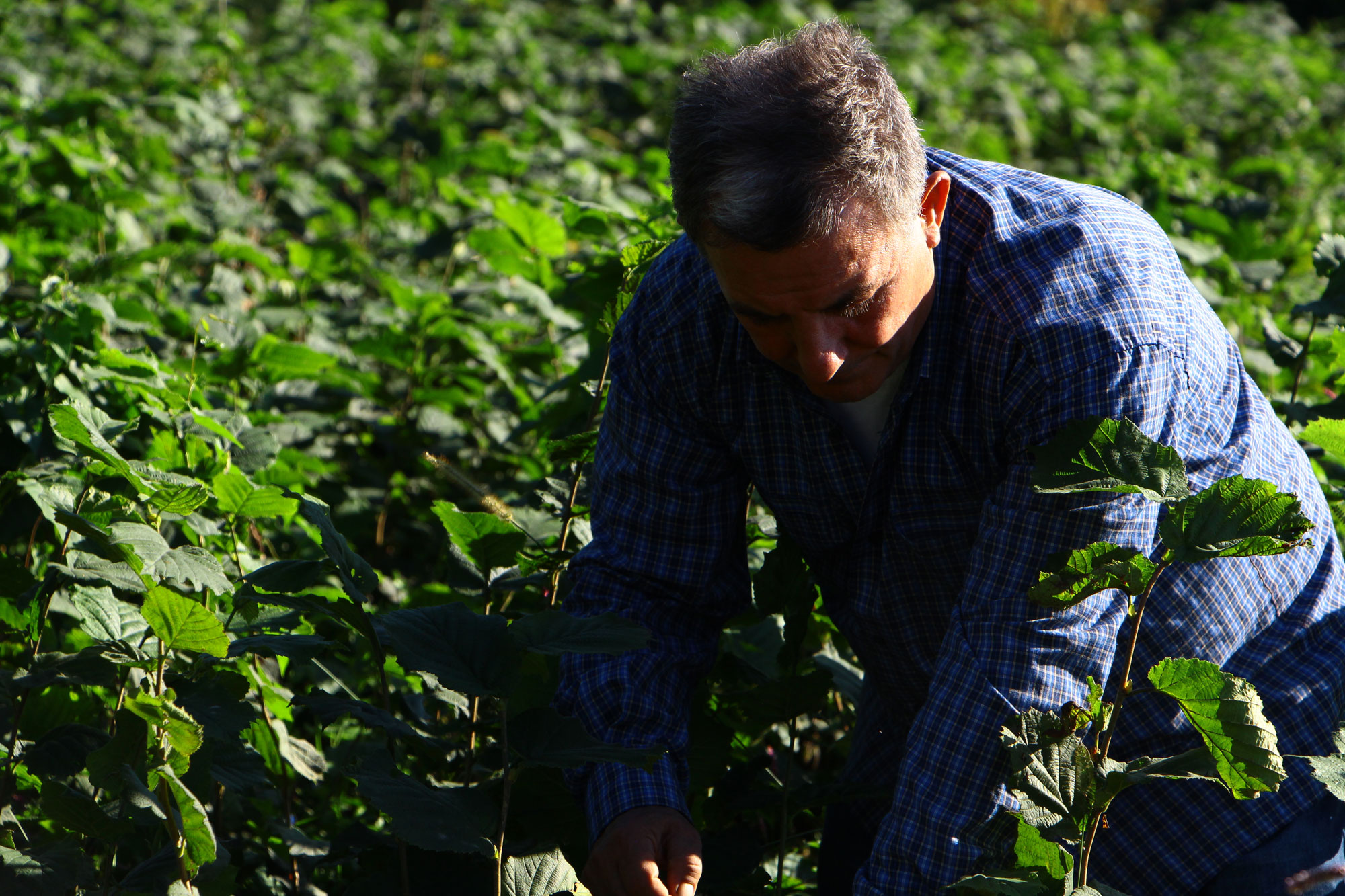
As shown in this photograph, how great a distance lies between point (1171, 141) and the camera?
6.91 metres

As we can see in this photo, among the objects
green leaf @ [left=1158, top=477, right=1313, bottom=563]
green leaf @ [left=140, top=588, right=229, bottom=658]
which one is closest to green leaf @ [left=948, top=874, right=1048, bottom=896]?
green leaf @ [left=1158, top=477, right=1313, bottom=563]

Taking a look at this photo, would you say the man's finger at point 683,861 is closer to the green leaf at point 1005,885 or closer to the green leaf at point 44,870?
the green leaf at point 1005,885

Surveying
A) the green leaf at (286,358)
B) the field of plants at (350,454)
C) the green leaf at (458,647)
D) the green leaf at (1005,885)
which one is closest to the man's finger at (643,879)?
the field of plants at (350,454)

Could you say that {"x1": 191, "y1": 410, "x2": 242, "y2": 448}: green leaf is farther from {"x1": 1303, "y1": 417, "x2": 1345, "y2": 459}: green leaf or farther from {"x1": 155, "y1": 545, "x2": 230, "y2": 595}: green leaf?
{"x1": 1303, "y1": 417, "x2": 1345, "y2": 459}: green leaf

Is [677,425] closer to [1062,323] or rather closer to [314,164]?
[1062,323]

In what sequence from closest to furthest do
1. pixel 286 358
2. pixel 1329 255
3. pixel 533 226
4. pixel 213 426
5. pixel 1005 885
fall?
pixel 1005 885 < pixel 213 426 < pixel 1329 255 < pixel 286 358 < pixel 533 226

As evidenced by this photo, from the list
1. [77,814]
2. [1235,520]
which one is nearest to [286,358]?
[77,814]

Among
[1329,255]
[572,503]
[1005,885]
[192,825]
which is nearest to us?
[1005,885]

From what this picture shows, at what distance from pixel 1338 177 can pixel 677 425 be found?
524 cm

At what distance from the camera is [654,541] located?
186 cm

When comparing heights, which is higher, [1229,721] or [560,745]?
[1229,721]

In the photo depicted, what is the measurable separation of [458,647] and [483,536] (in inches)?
18.9

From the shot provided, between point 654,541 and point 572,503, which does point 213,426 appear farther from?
point 654,541

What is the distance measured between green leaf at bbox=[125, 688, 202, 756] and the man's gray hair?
77 cm
